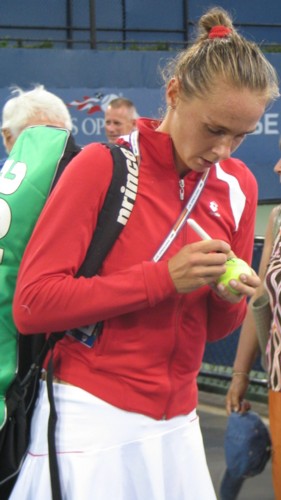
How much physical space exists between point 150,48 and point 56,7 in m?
2.66

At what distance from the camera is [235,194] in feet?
8.54

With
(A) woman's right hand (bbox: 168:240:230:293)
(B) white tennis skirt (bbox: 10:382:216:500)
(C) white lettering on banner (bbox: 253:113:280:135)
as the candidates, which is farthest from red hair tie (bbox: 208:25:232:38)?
(C) white lettering on banner (bbox: 253:113:280:135)

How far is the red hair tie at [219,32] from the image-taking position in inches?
97.4

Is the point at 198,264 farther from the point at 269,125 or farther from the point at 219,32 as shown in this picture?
the point at 269,125

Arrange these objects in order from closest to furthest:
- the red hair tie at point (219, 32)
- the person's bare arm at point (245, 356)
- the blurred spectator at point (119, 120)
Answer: the red hair tie at point (219, 32)
the person's bare arm at point (245, 356)
the blurred spectator at point (119, 120)

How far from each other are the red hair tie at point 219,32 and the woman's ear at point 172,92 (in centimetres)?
16

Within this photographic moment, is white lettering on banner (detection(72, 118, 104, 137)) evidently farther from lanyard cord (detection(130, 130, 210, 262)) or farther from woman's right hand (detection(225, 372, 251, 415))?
lanyard cord (detection(130, 130, 210, 262))

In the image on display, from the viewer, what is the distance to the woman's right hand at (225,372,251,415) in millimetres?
3814

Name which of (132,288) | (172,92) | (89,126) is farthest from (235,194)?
(89,126)

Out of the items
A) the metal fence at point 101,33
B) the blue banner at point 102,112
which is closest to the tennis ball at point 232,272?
the blue banner at point 102,112

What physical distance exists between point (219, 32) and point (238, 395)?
175 cm

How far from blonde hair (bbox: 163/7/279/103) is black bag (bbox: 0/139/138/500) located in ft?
0.78

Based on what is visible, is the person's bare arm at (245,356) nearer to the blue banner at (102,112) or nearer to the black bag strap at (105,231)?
the black bag strap at (105,231)

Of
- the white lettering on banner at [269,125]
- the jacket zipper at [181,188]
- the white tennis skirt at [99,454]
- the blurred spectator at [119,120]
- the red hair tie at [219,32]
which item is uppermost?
the red hair tie at [219,32]
